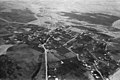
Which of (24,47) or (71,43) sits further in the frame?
(71,43)

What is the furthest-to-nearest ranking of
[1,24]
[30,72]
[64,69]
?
[1,24] → [64,69] → [30,72]

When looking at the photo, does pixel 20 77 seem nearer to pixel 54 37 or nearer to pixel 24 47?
pixel 24 47

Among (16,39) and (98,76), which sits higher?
(16,39)

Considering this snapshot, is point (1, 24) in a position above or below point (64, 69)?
above

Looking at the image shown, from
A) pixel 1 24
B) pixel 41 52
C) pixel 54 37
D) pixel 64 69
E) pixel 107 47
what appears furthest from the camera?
pixel 1 24

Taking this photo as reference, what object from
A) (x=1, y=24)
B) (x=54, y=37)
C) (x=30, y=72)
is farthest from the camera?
(x=1, y=24)

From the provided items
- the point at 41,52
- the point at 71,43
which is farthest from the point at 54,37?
the point at 41,52

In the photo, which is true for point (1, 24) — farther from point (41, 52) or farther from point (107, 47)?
point (107, 47)

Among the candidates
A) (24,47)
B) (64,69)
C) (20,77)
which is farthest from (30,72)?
(24,47)

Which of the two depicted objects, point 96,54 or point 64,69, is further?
point 96,54
